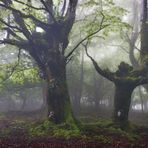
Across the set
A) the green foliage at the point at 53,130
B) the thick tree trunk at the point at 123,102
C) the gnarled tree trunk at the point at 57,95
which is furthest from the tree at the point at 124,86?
the green foliage at the point at 53,130

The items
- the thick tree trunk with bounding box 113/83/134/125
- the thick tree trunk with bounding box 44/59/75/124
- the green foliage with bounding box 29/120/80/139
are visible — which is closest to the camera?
the green foliage with bounding box 29/120/80/139

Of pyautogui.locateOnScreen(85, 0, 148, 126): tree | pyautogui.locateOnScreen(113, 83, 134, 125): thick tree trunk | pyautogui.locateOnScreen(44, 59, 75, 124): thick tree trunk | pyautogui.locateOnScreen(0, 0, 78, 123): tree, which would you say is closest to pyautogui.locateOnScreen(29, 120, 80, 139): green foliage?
pyautogui.locateOnScreen(44, 59, 75, 124): thick tree trunk

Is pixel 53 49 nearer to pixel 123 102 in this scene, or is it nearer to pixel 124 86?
pixel 124 86

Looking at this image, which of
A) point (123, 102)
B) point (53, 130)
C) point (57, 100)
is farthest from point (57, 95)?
point (123, 102)

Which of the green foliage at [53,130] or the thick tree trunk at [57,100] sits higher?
the thick tree trunk at [57,100]

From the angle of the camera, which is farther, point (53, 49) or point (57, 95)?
point (53, 49)

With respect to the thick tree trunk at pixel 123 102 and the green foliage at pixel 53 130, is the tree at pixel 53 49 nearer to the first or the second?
the green foliage at pixel 53 130

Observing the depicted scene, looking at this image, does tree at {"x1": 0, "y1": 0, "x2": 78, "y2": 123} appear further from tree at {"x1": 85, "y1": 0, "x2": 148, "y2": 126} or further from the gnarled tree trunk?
tree at {"x1": 85, "y1": 0, "x2": 148, "y2": 126}

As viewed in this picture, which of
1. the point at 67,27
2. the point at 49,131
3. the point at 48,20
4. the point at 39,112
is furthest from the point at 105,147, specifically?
Result: the point at 39,112

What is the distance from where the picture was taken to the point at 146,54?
22453mm

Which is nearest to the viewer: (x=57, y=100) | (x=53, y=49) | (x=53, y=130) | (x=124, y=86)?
(x=53, y=130)

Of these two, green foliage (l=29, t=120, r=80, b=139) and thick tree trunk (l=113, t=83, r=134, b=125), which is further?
thick tree trunk (l=113, t=83, r=134, b=125)

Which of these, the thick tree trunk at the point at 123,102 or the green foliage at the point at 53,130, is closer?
the green foliage at the point at 53,130

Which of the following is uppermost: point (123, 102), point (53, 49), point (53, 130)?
point (53, 49)
